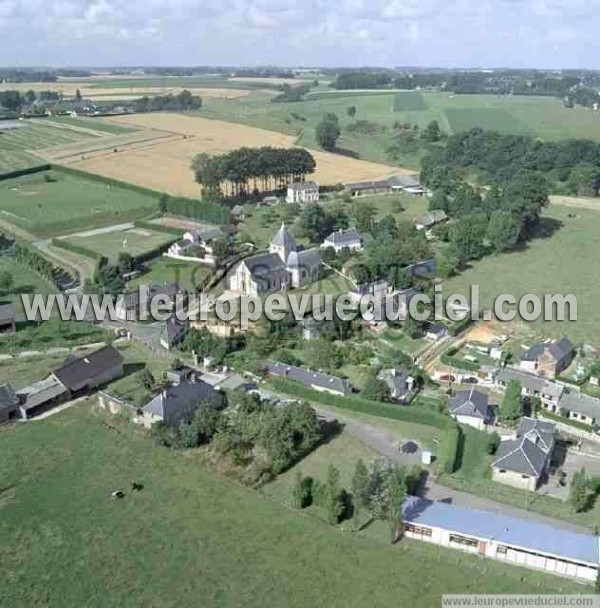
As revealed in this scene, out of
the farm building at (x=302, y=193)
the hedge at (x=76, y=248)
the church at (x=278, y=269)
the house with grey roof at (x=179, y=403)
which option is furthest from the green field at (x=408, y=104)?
the house with grey roof at (x=179, y=403)

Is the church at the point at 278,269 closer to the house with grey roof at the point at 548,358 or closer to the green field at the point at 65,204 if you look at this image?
the house with grey roof at the point at 548,358

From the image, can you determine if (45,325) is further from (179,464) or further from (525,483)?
(525,483)

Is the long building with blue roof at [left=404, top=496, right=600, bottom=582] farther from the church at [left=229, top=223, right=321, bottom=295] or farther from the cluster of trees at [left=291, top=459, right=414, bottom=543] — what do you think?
the church at [left=229, top=223, right=321, bottom=295]

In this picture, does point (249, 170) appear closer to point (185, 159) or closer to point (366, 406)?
point (185, 159)

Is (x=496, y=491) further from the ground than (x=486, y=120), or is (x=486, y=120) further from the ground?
(x=486, y=120)

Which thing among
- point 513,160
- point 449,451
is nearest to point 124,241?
point 449,451

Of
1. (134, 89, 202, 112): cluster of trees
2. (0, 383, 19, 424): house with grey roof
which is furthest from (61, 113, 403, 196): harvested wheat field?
(0, 383, 19, 424): house with grey roof
